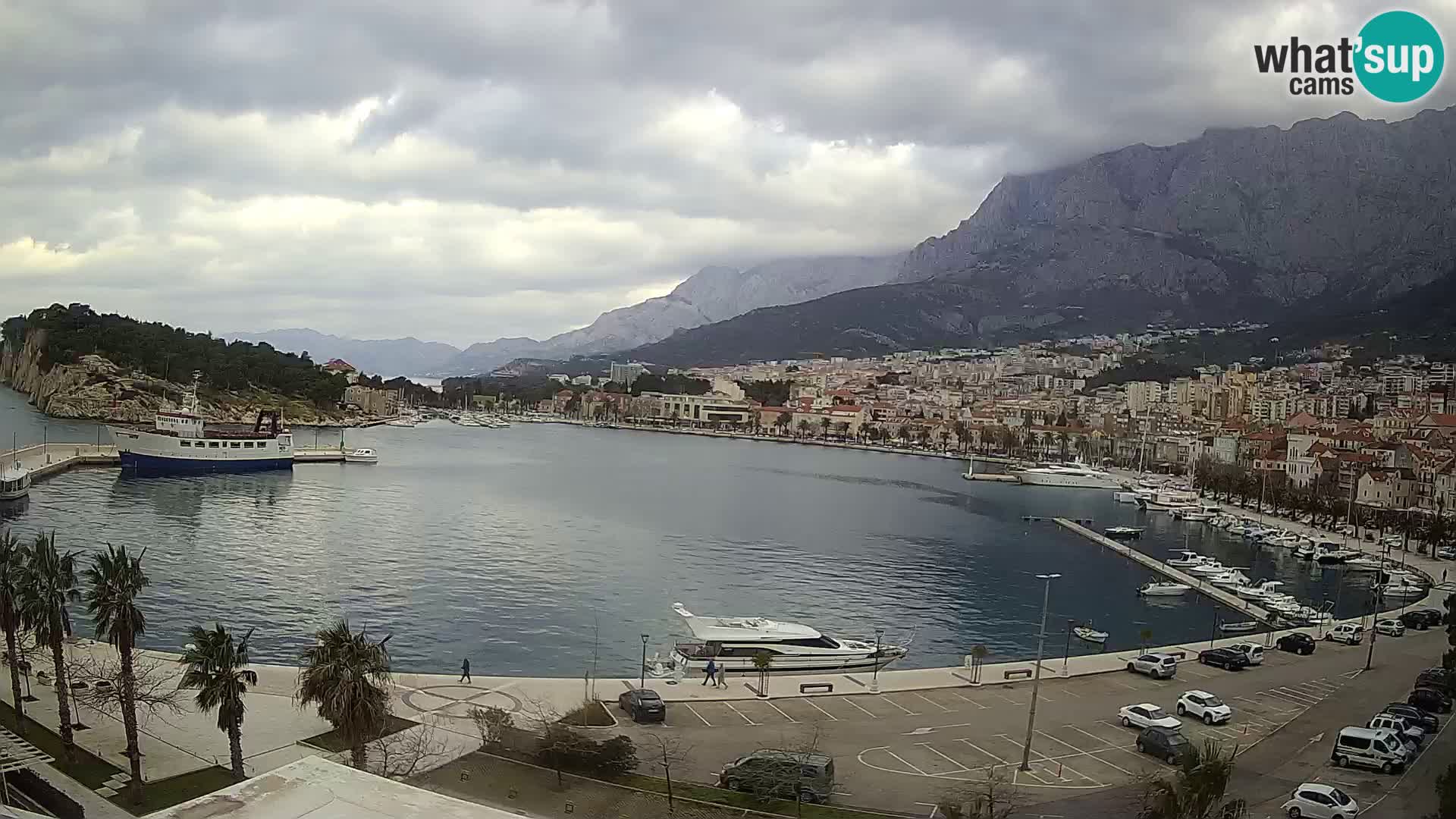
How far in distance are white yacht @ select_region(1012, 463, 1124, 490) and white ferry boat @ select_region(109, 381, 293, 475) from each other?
53376mm

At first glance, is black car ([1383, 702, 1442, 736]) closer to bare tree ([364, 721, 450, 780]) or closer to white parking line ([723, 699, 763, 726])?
white parking line ([723, 699, 763, 726])

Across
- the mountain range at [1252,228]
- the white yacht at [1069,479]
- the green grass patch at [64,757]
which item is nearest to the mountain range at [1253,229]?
the mountain range at [1252,228]

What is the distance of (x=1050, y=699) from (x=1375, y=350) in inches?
4284

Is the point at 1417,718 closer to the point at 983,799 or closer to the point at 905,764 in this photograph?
the point at 905,764

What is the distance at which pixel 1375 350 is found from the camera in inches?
4131

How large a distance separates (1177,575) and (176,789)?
34.1 meters

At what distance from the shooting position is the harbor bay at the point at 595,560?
2400 cm

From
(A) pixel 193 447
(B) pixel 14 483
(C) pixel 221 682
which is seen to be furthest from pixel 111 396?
(C) pixel 221 682

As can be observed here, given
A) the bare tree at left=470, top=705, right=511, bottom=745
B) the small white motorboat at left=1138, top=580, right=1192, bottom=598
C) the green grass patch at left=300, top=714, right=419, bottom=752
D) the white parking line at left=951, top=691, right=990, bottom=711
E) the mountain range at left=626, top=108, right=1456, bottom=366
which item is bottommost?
the small white motorboat at left=1138, top=580, right=1192, bottom=598

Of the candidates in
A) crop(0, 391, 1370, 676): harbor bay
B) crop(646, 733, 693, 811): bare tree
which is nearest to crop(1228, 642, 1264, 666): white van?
crop(0, 391, 1370, 676): harbor bay

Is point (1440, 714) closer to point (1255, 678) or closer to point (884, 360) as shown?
point (1255, 678)

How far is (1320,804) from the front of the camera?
11852 millimetres

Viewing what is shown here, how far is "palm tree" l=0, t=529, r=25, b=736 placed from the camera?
1330 centimetres

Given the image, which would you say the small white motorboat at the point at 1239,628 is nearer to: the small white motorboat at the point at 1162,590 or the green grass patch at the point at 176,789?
the small white motorboat at the point at 1162,590
